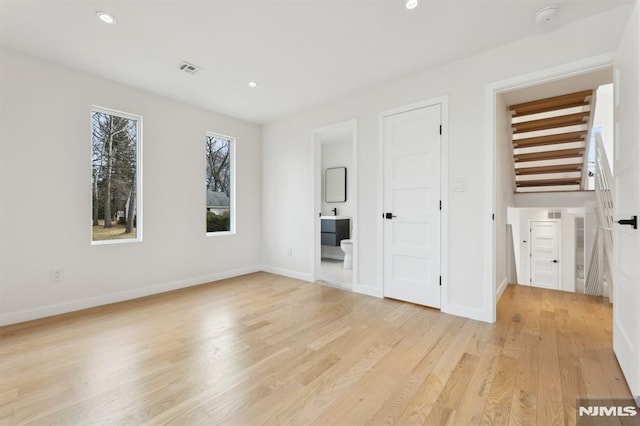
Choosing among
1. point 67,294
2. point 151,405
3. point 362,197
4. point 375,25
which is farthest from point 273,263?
point 375,25

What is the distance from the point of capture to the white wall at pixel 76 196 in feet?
8.68

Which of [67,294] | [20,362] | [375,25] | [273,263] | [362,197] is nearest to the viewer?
[20,362]

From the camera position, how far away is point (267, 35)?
2.40 m

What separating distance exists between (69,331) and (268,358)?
73.1 inches

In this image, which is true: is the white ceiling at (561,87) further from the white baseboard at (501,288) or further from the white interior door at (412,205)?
the white baseboard at (501,288)

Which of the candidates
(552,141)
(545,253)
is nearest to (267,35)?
(552,141)

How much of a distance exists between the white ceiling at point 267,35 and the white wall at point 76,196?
0.99 ft

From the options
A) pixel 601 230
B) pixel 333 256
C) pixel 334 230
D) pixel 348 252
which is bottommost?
pixel 333 256

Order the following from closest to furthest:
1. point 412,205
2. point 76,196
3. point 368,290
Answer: point 76,196
point 412,205
point 368,290

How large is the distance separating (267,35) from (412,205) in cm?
217

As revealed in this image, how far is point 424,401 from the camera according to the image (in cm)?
155

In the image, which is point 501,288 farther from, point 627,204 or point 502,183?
point 627,204

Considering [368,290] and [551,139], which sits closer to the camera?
[368,290]

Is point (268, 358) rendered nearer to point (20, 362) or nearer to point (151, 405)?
point (151, 405)
